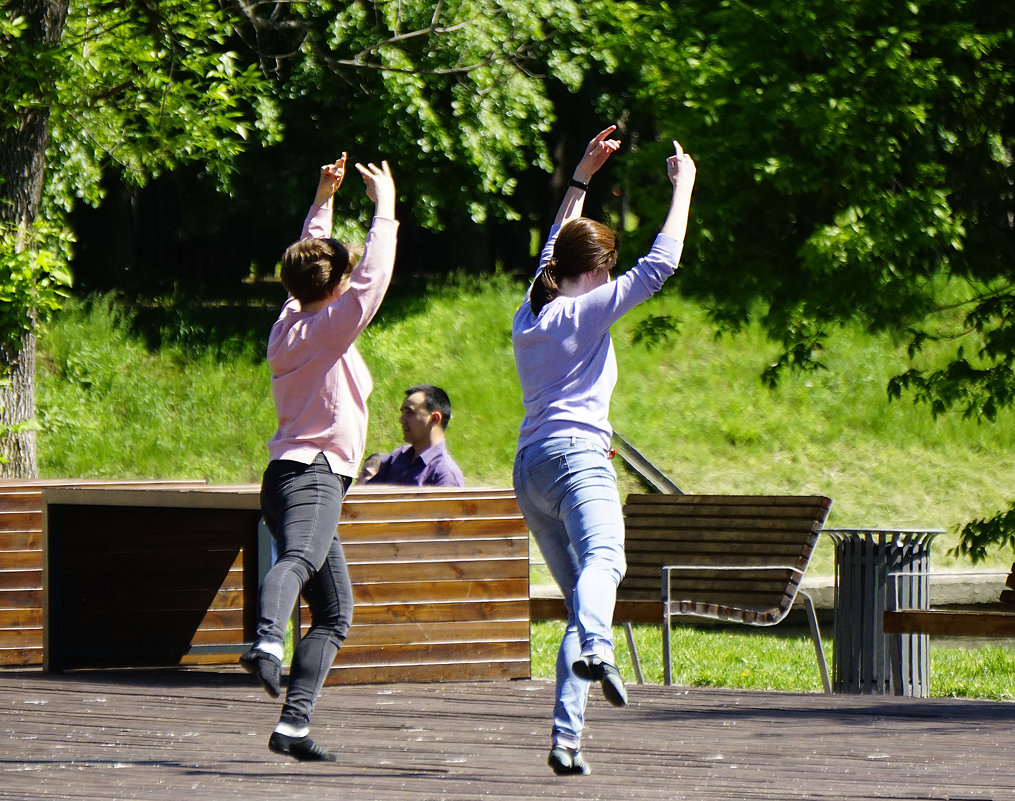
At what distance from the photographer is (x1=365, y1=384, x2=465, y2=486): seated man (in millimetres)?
8562

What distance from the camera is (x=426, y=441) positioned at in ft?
28.6

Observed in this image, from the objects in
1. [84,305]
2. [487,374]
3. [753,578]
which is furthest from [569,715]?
[84,305]

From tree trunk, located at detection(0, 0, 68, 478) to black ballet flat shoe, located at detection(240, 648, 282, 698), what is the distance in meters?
7.98

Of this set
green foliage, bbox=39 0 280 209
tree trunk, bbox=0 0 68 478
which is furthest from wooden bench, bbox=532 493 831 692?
tree trunk, bbox=0 0 68 478

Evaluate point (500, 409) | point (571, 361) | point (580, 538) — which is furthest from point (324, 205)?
point (500, 409)

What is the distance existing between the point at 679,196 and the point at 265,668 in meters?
1.93

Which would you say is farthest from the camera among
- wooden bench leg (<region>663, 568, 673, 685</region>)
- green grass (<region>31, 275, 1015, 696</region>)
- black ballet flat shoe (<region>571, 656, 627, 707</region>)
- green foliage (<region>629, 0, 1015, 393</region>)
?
green grass (<region>31, 275, 1015, 696</region>)

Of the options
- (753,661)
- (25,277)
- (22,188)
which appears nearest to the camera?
(25,277)

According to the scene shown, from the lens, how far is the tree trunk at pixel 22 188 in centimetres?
1255

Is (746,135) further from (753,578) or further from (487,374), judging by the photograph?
(487,374)

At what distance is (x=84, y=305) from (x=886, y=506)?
12.0 metres

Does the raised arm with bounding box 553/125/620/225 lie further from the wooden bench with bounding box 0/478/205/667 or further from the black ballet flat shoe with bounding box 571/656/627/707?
the wooden bench with bounding box 0/478/205/667

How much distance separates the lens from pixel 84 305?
23391 mm

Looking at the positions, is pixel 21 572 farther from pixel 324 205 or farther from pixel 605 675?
pixel 605 675
